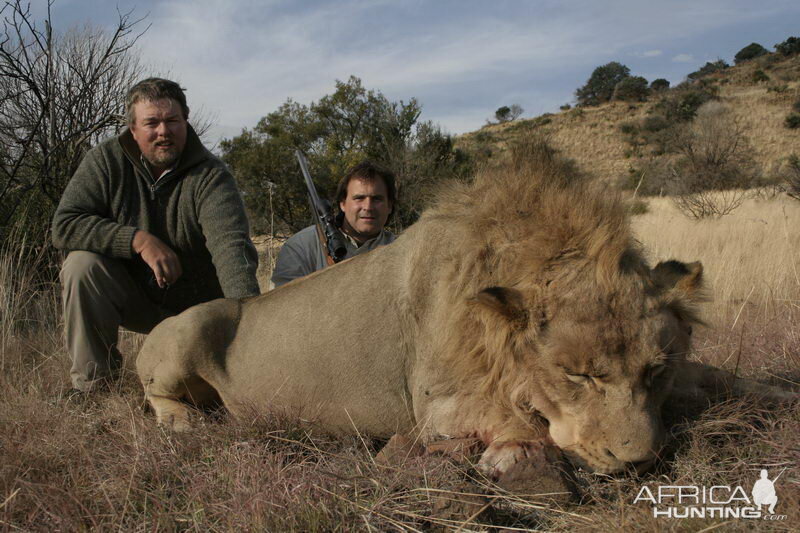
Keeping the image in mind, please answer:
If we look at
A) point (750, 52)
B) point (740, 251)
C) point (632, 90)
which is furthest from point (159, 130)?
point (750, 52)

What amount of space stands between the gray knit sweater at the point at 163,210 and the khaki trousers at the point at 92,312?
11 centimetres

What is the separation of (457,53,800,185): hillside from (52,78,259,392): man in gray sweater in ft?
96.8

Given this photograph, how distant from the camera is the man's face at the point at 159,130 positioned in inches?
164

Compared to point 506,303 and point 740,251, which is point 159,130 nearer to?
point 506,303

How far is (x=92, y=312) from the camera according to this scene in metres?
3.93

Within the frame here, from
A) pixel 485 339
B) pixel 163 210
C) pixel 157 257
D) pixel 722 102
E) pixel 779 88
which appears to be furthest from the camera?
pixel 779 88

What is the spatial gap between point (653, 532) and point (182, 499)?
5.33 feet

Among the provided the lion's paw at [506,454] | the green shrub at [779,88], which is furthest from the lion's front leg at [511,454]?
the green shrub at [779,88]

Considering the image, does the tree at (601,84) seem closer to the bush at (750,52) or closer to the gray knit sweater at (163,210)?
the bush at (750,52)

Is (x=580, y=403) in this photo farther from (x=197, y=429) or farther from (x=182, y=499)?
(x=197, y=429)

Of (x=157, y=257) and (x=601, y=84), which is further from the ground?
(x=601, y=84)

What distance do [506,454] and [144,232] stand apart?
110 inches

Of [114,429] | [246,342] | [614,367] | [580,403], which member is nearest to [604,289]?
[614,367]

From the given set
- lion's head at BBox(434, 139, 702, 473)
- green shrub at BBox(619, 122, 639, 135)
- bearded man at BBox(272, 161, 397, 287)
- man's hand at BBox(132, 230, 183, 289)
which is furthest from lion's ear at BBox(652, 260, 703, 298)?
green shrub at BBox(619, 122, 639, 135)
